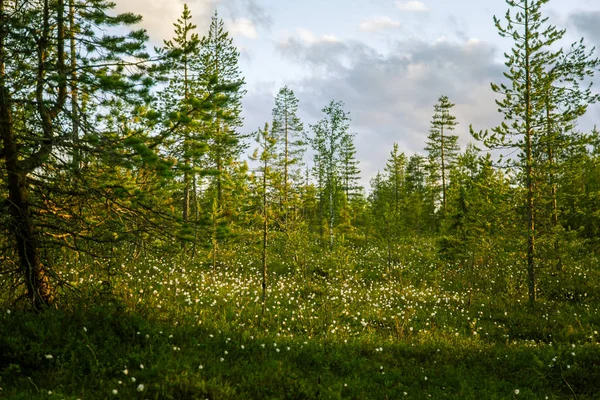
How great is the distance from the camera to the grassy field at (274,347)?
5.52 meters

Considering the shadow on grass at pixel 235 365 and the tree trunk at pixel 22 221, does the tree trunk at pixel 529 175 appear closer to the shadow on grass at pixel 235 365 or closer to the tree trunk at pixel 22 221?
the shadow on grass at pixel 235 365

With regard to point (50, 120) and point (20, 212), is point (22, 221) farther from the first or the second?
point (50, 120)

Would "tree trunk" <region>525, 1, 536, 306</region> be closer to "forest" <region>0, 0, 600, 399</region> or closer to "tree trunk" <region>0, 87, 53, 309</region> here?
"forest" <region>0, 0, 600, 399</region>

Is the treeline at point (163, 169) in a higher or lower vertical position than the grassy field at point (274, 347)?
higher

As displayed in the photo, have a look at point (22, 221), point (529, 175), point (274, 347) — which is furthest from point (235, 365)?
point (529, 175)

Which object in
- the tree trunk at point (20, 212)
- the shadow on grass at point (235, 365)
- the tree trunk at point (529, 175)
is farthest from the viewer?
the tree trunk at point (529, 175)

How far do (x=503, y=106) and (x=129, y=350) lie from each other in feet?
53.6

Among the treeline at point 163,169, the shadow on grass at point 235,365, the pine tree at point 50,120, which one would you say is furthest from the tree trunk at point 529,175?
the pine tree at point 50,120

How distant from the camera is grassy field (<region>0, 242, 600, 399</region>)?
5.52 meters

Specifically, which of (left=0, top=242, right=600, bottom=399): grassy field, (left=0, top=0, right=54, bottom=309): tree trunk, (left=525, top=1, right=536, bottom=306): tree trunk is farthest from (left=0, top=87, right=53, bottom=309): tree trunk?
(left=525, top=1, right=536, bottom=306): tree trunk

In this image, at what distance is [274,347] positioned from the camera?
7.67m

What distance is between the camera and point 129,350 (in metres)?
6.22

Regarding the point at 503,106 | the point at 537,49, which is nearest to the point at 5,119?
the point at 503,106

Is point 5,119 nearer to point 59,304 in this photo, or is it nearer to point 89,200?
point 89,200
